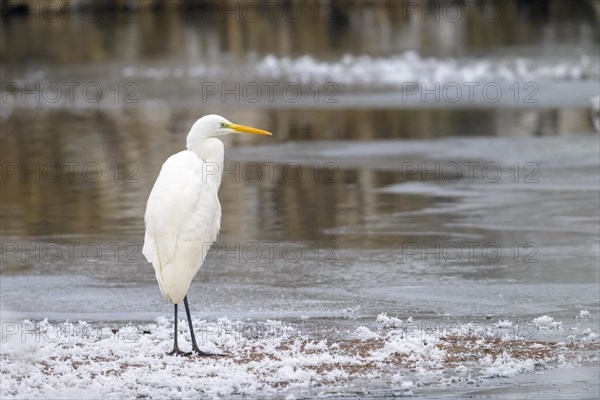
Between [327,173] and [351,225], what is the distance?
3476mm

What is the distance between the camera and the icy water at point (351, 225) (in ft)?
27.5

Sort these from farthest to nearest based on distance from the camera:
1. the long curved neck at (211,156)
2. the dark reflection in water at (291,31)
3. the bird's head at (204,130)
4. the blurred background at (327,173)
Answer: the dark reflection in water at (291,31) < the blurred background at (327,173) < the bird's head at (204,130) < the long curved neck at (211,156)

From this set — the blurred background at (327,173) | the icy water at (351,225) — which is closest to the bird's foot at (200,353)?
the icy water at (351,225)

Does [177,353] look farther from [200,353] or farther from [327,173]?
[327,173]

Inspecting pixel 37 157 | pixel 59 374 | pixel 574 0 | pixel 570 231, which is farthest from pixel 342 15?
pixel 59 374

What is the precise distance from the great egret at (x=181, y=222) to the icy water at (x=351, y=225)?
49cm

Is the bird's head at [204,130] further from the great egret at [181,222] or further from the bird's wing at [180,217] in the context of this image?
the bird's wing at [180,217]

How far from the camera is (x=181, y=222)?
8398 millimetres

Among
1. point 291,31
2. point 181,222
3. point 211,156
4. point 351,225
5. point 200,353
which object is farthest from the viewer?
point 291,31

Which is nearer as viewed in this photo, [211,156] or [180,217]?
[180,217]

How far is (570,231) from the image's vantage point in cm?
1238

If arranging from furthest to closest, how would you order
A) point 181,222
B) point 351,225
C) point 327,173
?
point 327,173
point 351,225
point 181,222

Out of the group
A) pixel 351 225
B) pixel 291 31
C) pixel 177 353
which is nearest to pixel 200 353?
pixel 177 353

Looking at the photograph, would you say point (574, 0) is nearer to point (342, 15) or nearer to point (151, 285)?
point (342, 15)
